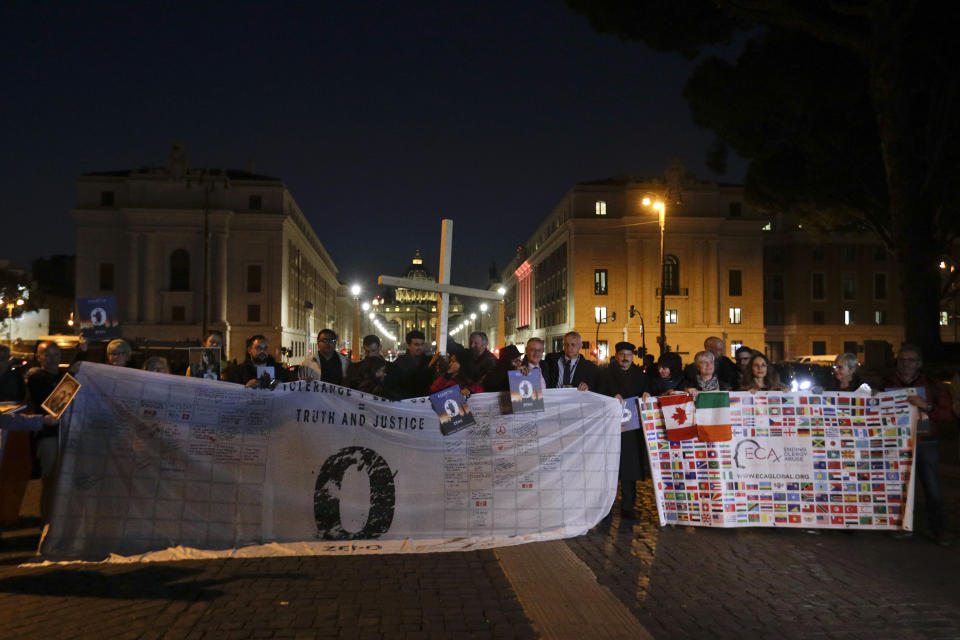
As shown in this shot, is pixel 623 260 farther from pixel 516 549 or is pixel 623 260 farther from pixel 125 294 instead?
pixel 516 549

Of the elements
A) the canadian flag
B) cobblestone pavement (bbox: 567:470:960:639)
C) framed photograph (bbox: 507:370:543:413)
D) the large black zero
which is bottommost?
cobblestone pavement (bbox: 567:470:960:639)

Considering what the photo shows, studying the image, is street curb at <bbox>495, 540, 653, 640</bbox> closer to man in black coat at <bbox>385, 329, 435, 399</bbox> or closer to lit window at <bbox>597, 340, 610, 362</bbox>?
man in black coat at <bbox>385, 329, 435, 399</bbox>

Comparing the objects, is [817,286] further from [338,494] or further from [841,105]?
[338,494]

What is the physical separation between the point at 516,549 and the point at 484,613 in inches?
62.3

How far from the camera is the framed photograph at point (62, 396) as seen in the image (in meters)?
6.21

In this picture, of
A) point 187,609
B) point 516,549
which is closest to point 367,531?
point 516,549

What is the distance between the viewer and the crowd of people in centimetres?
692

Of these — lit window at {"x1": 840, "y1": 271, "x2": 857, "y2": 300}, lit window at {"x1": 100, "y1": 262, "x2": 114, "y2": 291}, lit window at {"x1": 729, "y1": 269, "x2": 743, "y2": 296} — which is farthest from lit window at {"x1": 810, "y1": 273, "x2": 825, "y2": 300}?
lit window at {"x1": 100, "y1": 262, "x2": 114, "y2": 291}

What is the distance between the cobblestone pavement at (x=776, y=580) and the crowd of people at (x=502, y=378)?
2.75ft

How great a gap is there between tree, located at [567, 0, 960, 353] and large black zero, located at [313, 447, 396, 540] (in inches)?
680

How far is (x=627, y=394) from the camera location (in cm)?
787

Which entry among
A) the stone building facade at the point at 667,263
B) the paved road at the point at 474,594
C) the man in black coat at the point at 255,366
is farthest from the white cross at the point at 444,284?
the stone building facade at the point at 667,263

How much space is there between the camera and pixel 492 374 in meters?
7.48

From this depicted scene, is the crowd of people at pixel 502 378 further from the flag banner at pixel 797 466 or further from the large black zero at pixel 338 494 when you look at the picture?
the large black zero at pixel 338 494
